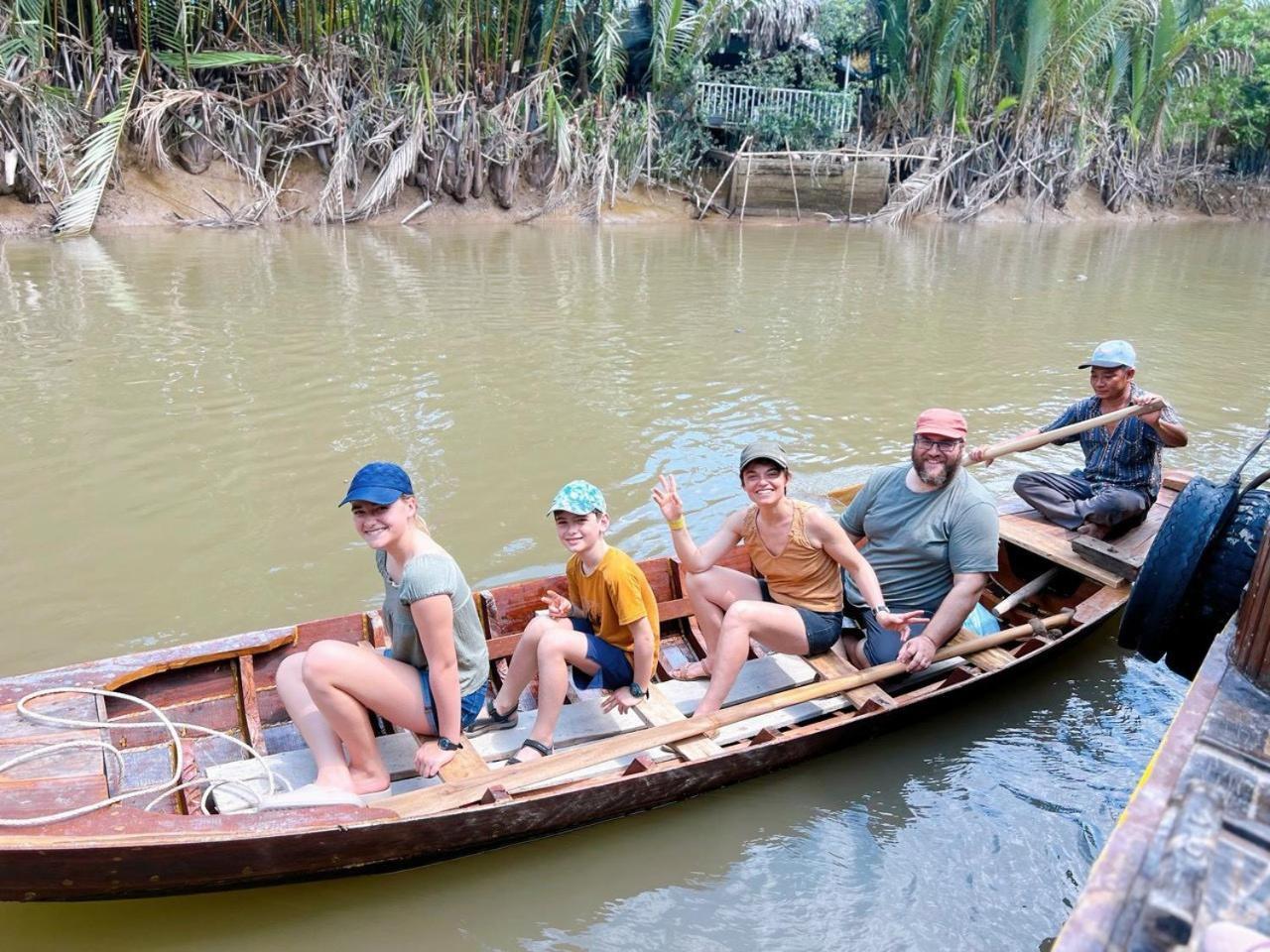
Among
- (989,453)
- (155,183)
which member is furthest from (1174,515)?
(155,183)

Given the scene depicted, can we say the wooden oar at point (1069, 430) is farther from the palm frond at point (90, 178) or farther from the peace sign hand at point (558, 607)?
the palm frond at point (90, 178)

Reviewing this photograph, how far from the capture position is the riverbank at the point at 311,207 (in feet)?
56.6

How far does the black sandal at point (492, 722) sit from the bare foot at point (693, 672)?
83 centimetres

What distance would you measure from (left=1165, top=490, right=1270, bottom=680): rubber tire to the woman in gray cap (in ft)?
3.41

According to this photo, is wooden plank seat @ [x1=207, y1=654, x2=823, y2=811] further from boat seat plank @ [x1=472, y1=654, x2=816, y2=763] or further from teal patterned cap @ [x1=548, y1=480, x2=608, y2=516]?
teal patterned cap @ [x1=548, y1=480, x2=608, y2=516]

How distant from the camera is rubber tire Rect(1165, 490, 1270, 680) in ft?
12.6

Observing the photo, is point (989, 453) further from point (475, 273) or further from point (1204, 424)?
point (475, 273)

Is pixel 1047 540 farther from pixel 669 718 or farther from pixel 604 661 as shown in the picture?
pixel 604 661

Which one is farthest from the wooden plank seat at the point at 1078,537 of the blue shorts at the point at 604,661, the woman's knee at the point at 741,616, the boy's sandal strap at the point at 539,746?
the boy's sandal strap at the point at 539,746

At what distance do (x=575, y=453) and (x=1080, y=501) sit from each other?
145 inches

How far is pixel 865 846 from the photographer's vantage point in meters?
4.00

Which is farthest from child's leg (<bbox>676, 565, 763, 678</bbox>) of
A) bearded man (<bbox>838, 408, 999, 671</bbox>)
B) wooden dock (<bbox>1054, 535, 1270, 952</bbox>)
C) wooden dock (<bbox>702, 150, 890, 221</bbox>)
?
wooden dock (<bbox>702, 150, 890, 221</bbox>)

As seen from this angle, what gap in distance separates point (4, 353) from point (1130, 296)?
1441 centimetres

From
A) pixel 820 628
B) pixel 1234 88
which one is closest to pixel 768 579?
pixel 820 628
